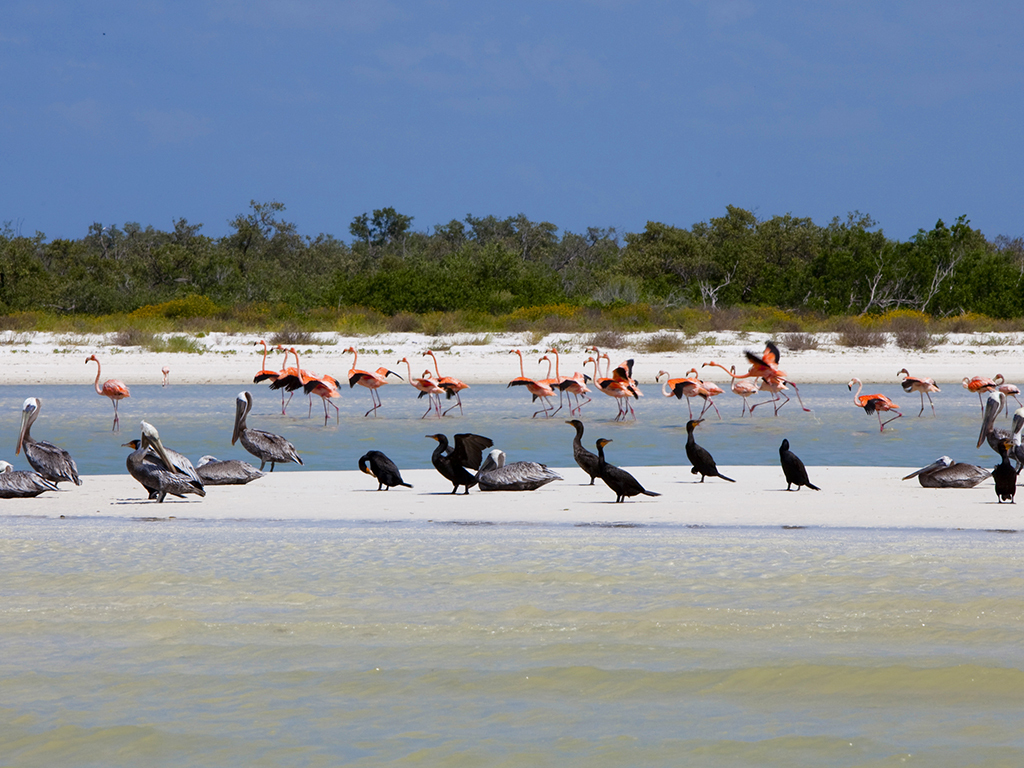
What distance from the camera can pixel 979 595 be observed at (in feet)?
17.3

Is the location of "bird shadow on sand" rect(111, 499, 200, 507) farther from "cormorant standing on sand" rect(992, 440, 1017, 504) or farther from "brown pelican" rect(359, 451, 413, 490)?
"cormorant standing on sand" rect(992, 440, 1017, 504)

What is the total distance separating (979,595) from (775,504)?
112 inches

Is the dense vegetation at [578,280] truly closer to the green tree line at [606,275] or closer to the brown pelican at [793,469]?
the green tree line at [606,275]

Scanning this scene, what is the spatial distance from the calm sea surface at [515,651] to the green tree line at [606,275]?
28.7m

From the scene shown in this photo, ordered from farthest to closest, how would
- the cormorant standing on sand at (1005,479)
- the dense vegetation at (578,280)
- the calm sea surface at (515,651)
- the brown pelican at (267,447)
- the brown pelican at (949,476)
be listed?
the dense vegetation at (578,280) < the brown pelican at (267,447) < the brown pelican at (949,476) < the cormorant standing on sand at (1005,479) < the calm sea surface at (515,651)

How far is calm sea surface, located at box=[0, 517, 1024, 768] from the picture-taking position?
142 inches

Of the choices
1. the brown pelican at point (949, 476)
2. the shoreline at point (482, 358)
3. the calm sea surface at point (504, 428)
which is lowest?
the calm sea surface at point (504, 428)

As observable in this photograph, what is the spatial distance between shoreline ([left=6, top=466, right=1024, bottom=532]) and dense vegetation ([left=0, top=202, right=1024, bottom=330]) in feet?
68.0

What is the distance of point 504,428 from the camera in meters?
15.1

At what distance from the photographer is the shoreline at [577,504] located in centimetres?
746

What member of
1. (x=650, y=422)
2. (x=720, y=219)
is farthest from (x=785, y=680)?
(x=720, y=219)

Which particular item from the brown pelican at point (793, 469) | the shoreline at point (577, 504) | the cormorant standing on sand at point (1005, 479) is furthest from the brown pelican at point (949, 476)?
the brown pelican at point (793, 469)

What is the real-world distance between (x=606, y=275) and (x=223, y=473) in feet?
122

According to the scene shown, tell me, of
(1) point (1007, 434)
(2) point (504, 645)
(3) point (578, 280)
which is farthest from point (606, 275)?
(2) point (504, 645)
